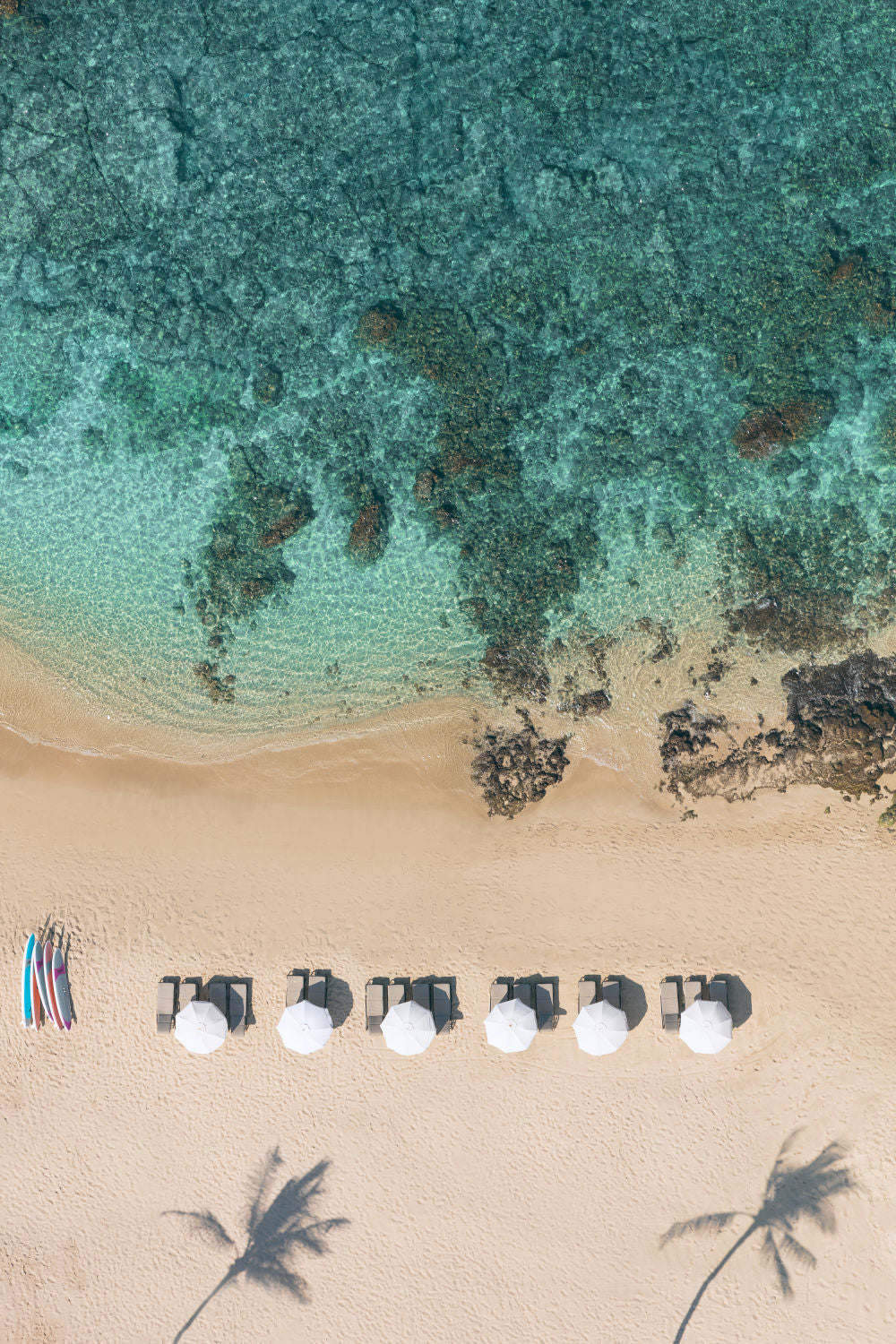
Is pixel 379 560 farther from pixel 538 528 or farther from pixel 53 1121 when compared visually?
pixel 53 1121

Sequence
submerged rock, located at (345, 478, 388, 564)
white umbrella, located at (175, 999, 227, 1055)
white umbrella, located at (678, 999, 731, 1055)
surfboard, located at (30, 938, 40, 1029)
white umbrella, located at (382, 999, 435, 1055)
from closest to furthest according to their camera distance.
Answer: white umbrella, located at (678, 999, 731, 1055)
white umbrella, located at (382, 999, 435, 1055)
white umbrella, located at (175, 999, 227, 1055)
surfboard, located at (30, 938, 40, 1029)
submerged rock, located at (345, 478, 388, 564)

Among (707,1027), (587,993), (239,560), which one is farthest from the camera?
(239,560)

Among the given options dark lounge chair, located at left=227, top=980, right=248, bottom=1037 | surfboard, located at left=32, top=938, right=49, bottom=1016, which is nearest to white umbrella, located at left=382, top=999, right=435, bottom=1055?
dark lounge chair, located at left=227, top=980, right=248, bottom=1037

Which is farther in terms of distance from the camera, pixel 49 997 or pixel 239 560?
pixel 239 560

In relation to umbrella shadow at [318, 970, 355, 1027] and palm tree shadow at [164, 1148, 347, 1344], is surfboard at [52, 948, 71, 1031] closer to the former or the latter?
palm tree shadow at [164, 1148, 347, 1344]

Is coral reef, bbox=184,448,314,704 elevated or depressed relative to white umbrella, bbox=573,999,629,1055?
elevated

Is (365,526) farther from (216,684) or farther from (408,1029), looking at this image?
(408,1029)

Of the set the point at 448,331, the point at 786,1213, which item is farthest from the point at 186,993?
the point at 448,331
